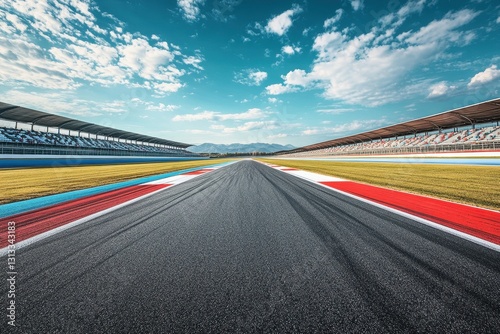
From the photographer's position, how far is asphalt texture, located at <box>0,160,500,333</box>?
138cm

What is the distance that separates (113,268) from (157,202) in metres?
3.31


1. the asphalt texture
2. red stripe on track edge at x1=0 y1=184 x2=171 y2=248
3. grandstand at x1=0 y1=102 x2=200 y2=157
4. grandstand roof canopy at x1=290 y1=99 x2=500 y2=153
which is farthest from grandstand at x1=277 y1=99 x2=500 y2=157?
grandstand at x1=0 y1=102 x2=200 y2=157

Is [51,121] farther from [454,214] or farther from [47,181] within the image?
[454,214]

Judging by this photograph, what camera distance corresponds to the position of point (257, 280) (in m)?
1.86

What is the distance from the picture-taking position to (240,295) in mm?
1645

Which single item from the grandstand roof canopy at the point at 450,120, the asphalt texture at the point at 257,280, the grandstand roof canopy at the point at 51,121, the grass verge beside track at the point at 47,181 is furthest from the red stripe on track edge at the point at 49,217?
the grandstand roof canopy at the point at 51,121

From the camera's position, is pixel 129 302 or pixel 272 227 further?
pixel 272 227

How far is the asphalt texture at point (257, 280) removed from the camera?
Answer: 1.38 metres

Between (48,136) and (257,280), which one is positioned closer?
(257,280)

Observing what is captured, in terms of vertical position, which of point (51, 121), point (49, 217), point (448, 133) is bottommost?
point (49, 217)

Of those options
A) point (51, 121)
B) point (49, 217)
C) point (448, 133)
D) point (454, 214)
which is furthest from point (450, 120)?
point (51, 121)

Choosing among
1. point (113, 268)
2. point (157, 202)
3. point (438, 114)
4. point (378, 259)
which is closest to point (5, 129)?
point (157, 202)

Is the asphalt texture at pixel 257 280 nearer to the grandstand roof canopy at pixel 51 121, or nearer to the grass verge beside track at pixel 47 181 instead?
the grass verge beside track at pixel 47 181

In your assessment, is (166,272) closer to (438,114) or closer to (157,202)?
(157,202)
